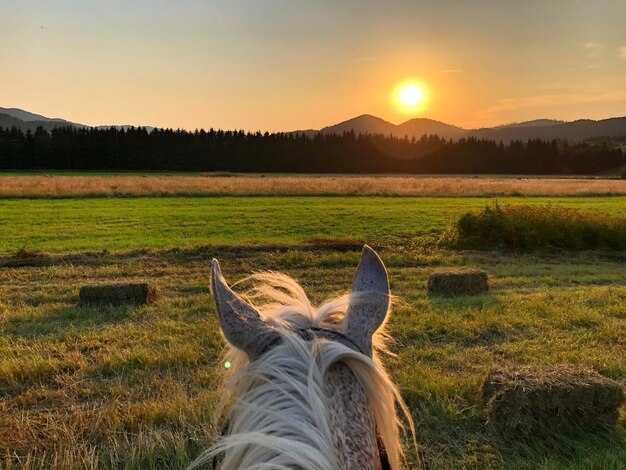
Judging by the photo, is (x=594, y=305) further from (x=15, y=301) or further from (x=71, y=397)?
(x=15, y=301)

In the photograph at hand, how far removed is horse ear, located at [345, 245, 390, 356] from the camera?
1.67 m

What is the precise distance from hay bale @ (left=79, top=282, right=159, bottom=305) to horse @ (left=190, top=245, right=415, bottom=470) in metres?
7.10

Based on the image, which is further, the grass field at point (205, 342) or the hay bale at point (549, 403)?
the hay bale at point (549, 403)

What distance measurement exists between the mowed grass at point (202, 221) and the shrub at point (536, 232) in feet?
6.94

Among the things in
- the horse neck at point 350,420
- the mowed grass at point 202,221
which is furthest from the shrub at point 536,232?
the horse neck at point 350,420

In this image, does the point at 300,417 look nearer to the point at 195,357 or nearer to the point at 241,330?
the point at 241,330

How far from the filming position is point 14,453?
350 centimetres

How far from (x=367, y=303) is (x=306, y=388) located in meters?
0.56

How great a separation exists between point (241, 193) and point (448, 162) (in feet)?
227

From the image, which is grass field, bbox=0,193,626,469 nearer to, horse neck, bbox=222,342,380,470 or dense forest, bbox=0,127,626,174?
horse neck, bbox=222,342,380,470

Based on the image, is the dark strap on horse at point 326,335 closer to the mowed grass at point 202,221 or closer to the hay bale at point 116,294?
the hay bale at point 116,294

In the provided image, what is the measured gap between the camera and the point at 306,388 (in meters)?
1.26

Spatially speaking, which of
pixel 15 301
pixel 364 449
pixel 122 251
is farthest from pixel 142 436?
pixel 122 251

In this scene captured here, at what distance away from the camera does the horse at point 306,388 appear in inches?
44.4
